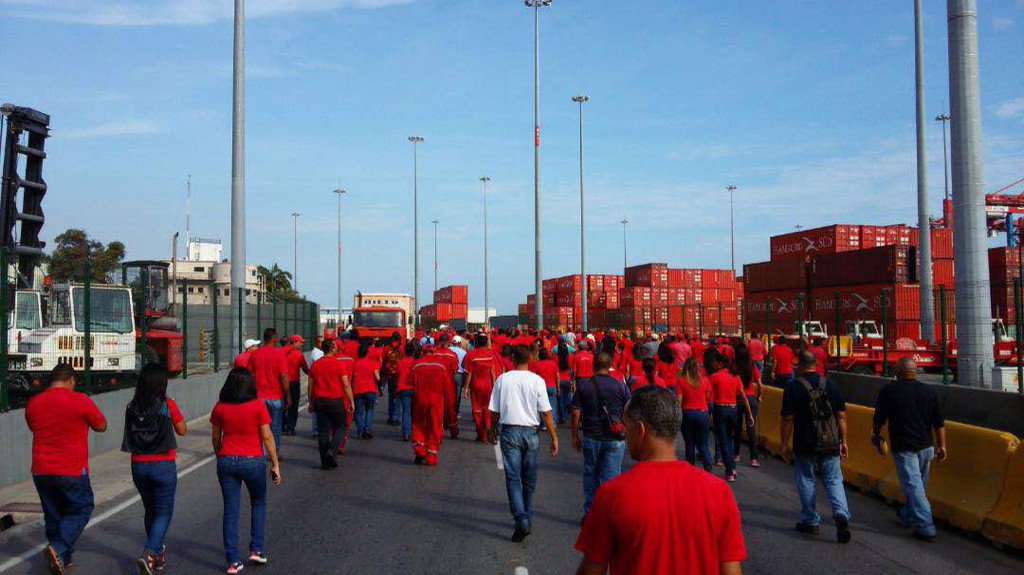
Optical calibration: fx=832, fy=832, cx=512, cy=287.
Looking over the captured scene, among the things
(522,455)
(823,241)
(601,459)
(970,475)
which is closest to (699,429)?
(601,459)

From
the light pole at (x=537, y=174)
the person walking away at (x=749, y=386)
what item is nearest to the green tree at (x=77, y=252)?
the light pole at (x=537, y=174)

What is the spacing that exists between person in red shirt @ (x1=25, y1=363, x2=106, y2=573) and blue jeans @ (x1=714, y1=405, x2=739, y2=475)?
731 cm

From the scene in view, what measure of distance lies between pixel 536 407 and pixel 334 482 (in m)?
3.87

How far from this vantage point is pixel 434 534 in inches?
315

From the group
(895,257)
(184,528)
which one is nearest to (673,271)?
(895,257)

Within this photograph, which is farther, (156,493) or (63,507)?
(63,507)

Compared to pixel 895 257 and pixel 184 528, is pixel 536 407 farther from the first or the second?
pixel 895 257

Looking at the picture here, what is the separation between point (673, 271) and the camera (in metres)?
51.9

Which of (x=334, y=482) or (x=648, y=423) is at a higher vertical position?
(x=648, y=423)

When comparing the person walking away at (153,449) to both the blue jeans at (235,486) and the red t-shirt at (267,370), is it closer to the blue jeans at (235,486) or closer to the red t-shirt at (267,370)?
the blue jeans at (235,486)

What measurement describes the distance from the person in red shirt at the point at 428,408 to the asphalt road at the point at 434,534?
581 millimetres

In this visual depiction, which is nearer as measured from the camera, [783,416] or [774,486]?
[783,416]

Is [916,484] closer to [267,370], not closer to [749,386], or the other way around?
[749,386]

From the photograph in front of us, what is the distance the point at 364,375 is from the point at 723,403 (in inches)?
237
